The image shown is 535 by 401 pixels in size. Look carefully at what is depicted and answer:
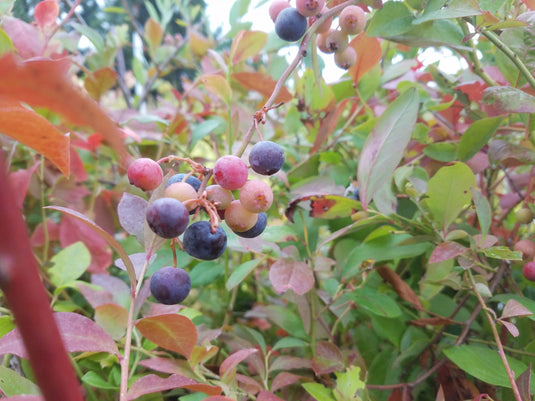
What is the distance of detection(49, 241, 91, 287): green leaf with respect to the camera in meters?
0.57

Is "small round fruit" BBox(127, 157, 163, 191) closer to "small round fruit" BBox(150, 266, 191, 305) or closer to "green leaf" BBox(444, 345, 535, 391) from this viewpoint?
"small round fruit" BBox(150, 266, 191, 305)

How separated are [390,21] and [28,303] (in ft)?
1.65

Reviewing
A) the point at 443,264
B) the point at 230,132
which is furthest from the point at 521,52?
the point at 230,132

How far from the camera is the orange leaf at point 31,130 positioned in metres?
0.26

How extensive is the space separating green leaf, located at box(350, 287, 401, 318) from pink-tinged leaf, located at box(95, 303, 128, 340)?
28 cm

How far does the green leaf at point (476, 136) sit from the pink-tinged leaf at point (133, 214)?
17.5 inches

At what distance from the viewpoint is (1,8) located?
65cm

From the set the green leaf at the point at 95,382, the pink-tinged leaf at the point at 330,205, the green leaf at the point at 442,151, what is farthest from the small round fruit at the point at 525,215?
the green leaf at the point at 95,382

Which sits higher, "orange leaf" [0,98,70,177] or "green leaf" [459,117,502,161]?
"orange leaf" [0,98,70,177]

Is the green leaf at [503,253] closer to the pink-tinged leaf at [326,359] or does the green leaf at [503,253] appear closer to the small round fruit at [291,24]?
the pink-tinged leaf at [326,359]

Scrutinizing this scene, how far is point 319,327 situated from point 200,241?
0.99 ft

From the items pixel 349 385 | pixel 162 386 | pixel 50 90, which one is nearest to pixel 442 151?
pixel 349 385

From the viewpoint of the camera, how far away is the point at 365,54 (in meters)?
0.70

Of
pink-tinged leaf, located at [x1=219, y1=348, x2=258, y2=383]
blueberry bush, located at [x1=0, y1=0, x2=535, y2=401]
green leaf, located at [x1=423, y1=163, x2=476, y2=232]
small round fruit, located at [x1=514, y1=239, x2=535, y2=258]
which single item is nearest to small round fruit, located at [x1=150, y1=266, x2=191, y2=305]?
blueberry bush, located at [x1=0, y1=0, x2=535, y2=401]
